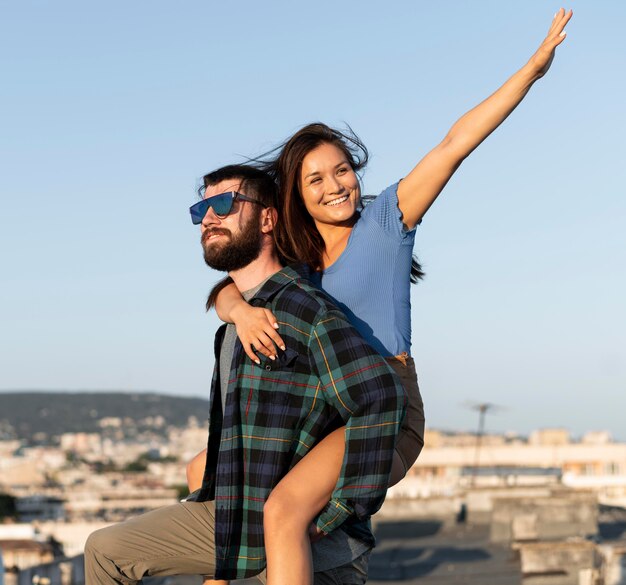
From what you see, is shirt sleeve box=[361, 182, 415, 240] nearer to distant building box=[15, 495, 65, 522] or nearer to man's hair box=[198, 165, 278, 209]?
man's hair box=[198, 165, 278, 209]

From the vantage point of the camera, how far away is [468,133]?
4.56 m

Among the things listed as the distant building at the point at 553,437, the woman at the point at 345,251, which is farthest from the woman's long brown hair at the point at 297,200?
the distant building at the point at 553,437

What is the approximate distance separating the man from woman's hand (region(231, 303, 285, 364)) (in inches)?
1.7

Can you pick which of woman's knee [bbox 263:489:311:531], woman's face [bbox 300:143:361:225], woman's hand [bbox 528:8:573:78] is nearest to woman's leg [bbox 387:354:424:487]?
woman's knee [bbox 263:489:311:531]

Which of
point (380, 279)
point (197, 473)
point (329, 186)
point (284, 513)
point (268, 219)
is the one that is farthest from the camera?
point (197, 473)

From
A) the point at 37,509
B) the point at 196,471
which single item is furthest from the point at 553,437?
the point at 196,471

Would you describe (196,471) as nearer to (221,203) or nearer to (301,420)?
(301,420)

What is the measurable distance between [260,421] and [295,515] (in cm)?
37

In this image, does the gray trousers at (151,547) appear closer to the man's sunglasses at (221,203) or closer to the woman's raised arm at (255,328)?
the woman's raised arm at (255,328)

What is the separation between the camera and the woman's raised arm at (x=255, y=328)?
4.56 m

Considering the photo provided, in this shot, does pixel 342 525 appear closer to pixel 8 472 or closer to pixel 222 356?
pixel 222 356

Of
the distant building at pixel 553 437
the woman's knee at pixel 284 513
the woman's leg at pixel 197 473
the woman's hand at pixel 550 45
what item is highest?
the distant building at pixel 553 437

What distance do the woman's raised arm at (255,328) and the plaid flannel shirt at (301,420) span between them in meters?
0.05

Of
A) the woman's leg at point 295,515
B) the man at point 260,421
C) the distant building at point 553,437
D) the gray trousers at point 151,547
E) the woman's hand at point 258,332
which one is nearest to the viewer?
the woman's leg at point 295,515
